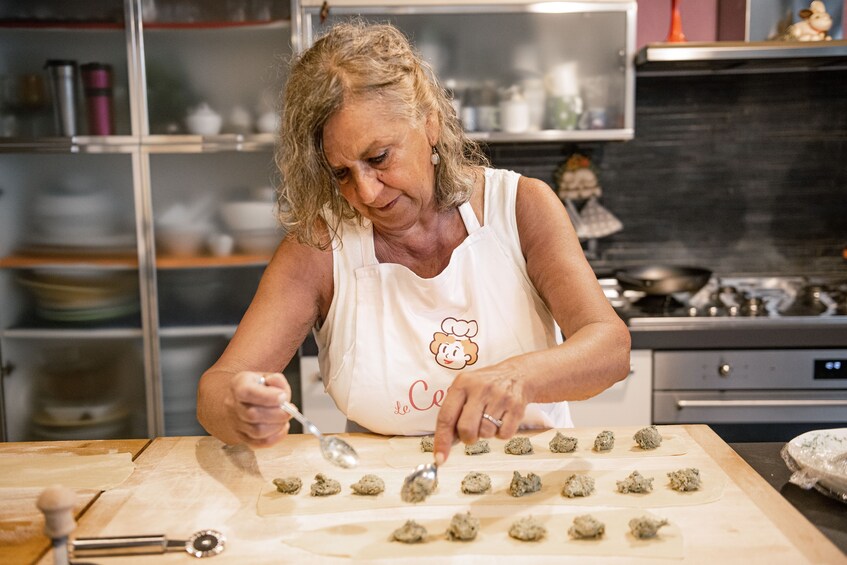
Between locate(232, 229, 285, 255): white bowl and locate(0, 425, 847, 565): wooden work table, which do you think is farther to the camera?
locate(232, 229, 285, 255): white bowl

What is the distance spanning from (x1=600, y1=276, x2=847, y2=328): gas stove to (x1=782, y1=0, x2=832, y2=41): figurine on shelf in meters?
0.90

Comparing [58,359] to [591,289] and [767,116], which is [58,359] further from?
[767,116]

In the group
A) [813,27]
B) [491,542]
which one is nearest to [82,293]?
[491,542]

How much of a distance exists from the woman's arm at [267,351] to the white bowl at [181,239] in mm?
1360

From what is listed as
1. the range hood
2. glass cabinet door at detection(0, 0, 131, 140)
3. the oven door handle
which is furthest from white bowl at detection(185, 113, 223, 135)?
the oven door handle

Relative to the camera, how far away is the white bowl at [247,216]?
9.09 feet

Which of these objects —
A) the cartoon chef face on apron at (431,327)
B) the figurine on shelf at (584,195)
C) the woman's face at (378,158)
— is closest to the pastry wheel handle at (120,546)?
the cartoon chef face on apron at (431,327)

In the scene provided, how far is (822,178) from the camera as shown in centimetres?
297

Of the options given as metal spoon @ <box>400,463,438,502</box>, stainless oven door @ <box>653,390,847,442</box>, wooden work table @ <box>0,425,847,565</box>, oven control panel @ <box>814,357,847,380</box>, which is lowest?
stainless oven door @ <box>653,390,847,442</box>

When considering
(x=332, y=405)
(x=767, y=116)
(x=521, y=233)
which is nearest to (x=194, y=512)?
(x=521, y=233)

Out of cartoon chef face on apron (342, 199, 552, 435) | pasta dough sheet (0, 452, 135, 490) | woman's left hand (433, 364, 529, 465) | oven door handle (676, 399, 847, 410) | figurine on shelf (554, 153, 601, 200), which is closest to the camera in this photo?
woman's left hand (433, 364, 529, 465)

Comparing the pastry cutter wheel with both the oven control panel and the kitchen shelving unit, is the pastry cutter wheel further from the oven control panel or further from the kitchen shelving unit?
the oven control panel

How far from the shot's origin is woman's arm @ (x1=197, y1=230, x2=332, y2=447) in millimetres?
1175

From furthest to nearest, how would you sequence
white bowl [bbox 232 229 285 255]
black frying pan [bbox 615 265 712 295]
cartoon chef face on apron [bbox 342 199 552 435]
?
1. white bowl [bbox 232 229 285 255]
2. black frying pan [bbox 615 265 712 295]
3. cartoon chef face on apron [bbox 342 199 552 435]
